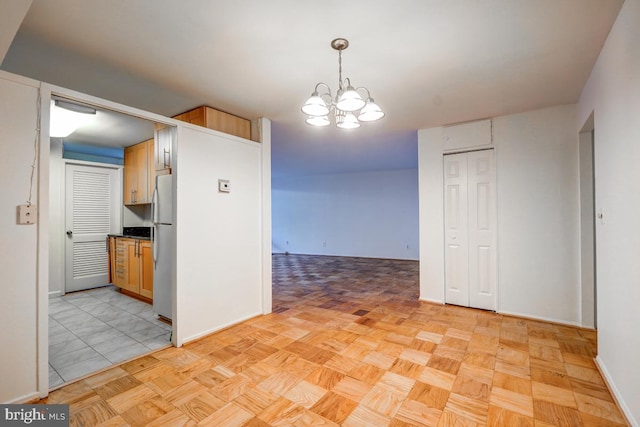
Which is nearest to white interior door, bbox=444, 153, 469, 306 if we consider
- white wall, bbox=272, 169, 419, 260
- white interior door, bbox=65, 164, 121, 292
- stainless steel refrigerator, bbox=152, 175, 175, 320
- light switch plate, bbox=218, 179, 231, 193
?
light switch plate, bbox=218, 179, 231, 193

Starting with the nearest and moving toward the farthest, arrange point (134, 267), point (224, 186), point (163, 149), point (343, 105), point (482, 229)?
point (343, 105)
point (224, 186)
point (163, 149)
point (482, 229)
point (134, 267)

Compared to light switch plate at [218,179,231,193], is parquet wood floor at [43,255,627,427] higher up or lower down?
lower down

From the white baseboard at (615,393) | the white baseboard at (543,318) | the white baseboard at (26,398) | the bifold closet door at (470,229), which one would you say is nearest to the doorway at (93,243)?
the white baseboard at (26,398)

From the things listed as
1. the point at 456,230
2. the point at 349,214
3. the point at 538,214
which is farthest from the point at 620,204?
the point at 349,214

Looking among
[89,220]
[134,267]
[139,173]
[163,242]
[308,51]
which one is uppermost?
[308,51]

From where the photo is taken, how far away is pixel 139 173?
15.1 ft

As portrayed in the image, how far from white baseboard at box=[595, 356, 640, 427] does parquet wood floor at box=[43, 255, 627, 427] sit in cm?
4

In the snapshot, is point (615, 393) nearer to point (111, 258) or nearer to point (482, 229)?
point (482, 229)

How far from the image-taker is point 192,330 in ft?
9.27

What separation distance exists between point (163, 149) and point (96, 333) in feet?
6.91

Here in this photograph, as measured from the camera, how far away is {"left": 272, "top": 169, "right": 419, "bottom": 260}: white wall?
7.80 meters

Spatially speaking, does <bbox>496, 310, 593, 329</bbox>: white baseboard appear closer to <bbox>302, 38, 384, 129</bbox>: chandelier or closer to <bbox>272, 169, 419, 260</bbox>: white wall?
<bbox>302, 38, 384, 129</bbox>: chandelier

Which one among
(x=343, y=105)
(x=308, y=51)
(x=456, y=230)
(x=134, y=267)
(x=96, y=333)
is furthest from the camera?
(x=134, y=267)

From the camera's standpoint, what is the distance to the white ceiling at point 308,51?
1.72 metres
